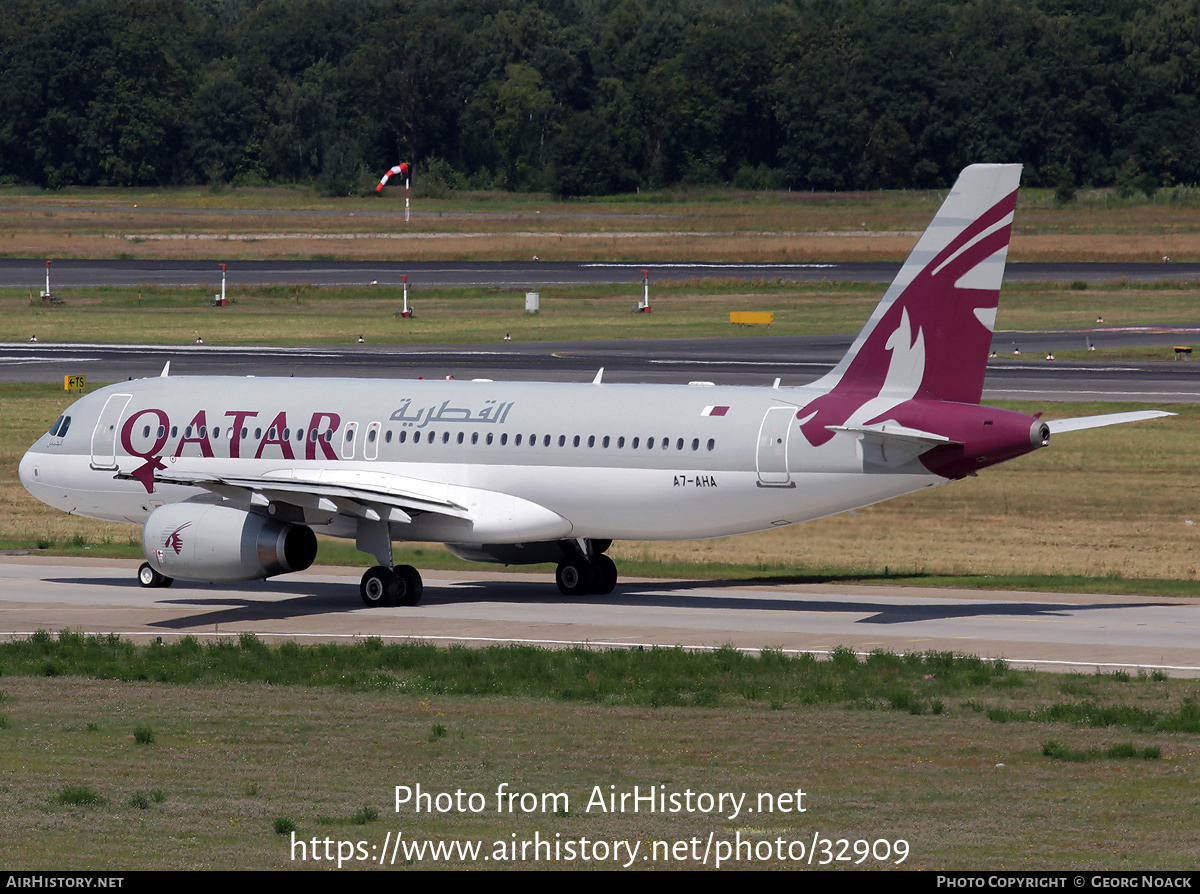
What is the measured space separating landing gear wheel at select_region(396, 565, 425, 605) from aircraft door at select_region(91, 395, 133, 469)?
26.7 feet

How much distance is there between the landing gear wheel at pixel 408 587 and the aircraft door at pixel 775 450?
8.08 meters

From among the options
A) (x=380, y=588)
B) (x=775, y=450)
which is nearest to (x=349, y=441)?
(x=380, y=588)

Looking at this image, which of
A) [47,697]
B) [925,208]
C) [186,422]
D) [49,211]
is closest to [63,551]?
[186,422]

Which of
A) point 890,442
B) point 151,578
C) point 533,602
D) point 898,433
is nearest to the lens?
point 898,433

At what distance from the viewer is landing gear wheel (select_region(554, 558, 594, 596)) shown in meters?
38.8

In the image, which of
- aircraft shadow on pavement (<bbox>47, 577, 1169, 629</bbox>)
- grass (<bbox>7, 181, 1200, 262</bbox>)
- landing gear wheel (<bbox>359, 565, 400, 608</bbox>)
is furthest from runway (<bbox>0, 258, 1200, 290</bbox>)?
landing gear wheel (<bbox>359, 565, 400, 608</bbox>)

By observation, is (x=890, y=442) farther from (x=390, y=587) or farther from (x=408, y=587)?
(x=390, y=587)

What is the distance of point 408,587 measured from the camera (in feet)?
123

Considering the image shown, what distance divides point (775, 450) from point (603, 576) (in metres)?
6.18

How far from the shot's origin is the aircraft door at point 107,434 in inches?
1607

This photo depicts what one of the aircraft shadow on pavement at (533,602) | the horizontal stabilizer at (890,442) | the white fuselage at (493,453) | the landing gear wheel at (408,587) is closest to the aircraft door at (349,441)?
the white fuselage at (493,453)

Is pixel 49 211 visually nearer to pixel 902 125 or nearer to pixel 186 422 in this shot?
pixel 902 125

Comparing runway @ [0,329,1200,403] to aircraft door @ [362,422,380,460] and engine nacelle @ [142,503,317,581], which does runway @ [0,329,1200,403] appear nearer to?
aircraft door @ [362,422,380,460]

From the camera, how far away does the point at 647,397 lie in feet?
122
